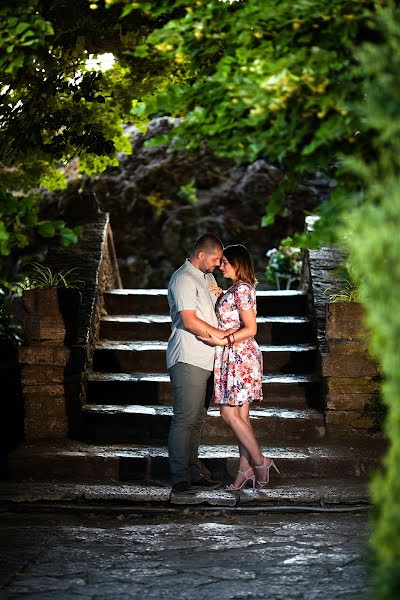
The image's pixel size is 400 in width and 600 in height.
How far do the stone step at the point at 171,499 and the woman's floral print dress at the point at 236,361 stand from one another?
77 cm

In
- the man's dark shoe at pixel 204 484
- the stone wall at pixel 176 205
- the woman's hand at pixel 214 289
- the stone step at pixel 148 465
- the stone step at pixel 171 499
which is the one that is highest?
the stone wall at pixel 176 205

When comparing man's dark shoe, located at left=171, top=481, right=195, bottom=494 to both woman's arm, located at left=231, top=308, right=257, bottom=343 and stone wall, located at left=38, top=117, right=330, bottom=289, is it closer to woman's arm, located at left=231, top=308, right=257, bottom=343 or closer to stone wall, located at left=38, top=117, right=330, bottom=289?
woman's arm, located at left=231, top=308, right=257, bottom=343

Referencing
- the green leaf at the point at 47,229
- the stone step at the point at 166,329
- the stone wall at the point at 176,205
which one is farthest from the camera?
the stone wall at the point at 176,205

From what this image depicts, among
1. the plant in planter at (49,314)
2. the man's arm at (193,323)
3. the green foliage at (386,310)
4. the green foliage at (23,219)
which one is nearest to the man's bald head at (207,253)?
the man's arm at (193,323)

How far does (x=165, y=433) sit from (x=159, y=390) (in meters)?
0.67

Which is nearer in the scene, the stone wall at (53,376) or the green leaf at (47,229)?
the green leaf at (47,229)

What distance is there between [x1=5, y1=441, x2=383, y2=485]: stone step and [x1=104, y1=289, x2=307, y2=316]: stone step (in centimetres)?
309

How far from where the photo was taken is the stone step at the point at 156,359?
940cm

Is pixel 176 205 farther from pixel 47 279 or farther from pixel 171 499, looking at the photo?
pixel 171 499

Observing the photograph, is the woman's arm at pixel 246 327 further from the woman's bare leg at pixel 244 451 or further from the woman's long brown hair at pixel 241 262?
the woman's bare leg at pixel 244 451

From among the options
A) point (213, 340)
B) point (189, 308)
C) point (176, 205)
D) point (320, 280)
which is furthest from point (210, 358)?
point (176, 205)

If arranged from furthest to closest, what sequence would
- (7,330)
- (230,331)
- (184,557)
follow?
(7,330), (230,331), (184,557)

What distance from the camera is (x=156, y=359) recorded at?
9.46 meters

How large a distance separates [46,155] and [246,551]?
212 inches
